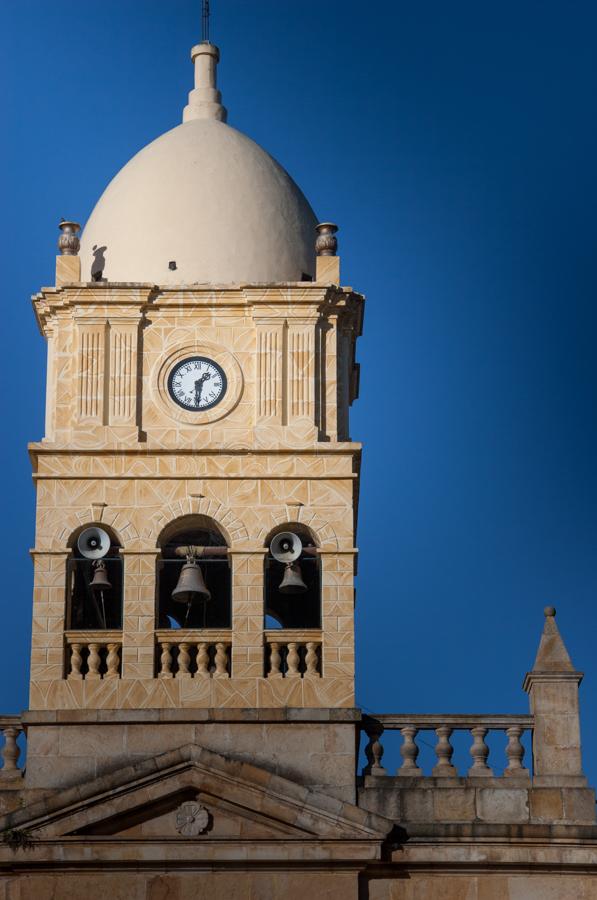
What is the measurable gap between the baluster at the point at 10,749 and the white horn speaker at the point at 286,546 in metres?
4.13

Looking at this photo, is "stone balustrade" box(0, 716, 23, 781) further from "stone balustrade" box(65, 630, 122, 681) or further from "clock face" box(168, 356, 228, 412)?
"clock face" box(168, 356, 228, 412)

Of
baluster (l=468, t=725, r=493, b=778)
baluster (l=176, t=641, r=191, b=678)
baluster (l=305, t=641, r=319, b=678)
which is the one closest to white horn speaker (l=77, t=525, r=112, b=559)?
baluster (l=176, t=641, r=191, b=678)

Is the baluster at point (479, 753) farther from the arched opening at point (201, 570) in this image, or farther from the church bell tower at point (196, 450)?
the arched opening at point (201, 570)

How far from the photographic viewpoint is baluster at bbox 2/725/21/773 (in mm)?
40219

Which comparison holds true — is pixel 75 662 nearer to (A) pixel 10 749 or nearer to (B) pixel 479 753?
(A) pixel 10 749

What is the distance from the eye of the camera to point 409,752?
132 ft

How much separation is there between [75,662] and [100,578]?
1.23m

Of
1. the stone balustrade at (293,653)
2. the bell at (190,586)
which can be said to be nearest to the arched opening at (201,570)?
the bell at (190,586)

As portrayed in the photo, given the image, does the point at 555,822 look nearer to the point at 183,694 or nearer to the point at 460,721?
the point at 460,721

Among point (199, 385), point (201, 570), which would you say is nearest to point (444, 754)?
point (201, 570)

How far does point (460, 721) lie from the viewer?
40.3 metres

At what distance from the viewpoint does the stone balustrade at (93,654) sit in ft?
133

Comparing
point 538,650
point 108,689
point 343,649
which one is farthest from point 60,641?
point 538,650

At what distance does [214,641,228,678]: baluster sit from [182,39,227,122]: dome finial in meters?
8.46
